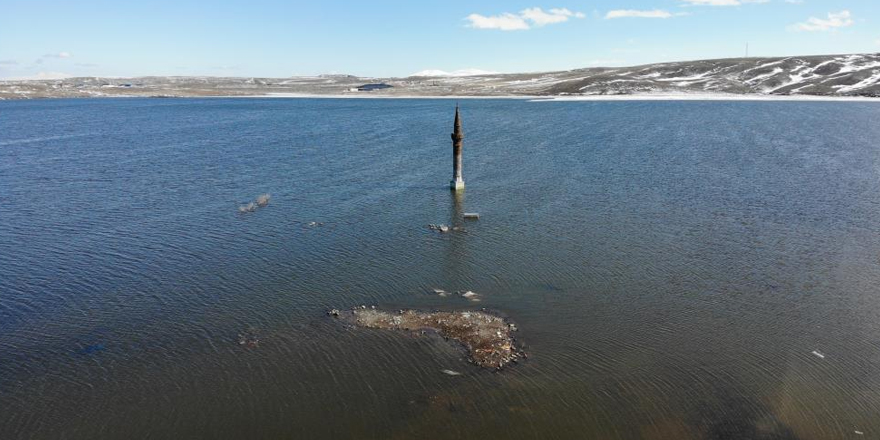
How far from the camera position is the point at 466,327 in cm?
2127

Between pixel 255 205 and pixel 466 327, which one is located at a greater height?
pixel 255 205

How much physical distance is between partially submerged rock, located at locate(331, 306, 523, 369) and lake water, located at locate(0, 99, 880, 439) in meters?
0.63

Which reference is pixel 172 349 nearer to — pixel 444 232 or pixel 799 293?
pixel 444 232

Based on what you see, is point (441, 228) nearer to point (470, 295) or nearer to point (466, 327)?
point (470, 295)

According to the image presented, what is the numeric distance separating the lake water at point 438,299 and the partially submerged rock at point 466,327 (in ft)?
2.08

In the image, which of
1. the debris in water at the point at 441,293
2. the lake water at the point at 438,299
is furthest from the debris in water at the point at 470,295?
the debris in water at the point at 441,293

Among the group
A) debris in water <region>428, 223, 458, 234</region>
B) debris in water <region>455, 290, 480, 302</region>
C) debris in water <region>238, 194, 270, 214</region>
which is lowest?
debris in water <region>455, 290, 480, 302</region>

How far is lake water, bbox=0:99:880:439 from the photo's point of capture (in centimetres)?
1659

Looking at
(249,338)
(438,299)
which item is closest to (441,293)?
(438,299)

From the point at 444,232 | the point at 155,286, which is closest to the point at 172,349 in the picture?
the point at 155,286

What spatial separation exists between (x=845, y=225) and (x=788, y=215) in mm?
3233

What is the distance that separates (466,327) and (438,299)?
3.25 meters

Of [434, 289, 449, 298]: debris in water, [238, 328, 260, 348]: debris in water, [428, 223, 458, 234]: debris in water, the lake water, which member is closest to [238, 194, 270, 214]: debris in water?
the lake water

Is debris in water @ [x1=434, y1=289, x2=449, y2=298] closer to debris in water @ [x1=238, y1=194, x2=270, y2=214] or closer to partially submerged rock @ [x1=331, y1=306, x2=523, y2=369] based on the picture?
partially submerged rock @ [x1=331, y1=306, x2=523, y2=369]
